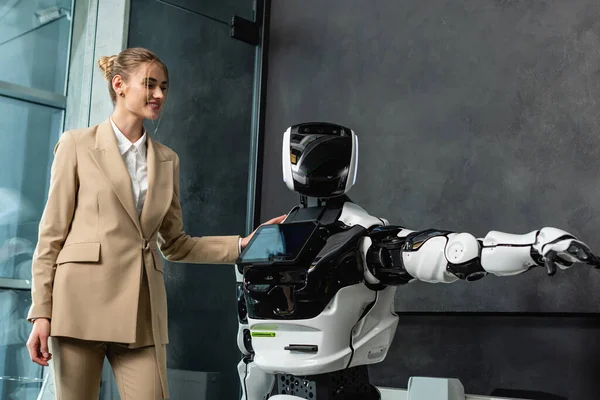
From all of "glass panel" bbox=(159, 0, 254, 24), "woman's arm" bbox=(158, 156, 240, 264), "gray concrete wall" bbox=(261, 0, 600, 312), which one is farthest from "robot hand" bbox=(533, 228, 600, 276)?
"glass panel" bbox=(159, 0, 254, 24)

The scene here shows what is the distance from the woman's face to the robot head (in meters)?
0.46

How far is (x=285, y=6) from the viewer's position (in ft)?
15.0

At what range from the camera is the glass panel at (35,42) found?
3.49 m

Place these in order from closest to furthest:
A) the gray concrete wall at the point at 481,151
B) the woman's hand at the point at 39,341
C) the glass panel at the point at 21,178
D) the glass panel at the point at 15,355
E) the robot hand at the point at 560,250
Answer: the robot hand at the point at 560,250
the woman's hand at the point at 39,341
the gray concrete wall at the point at 481,151
the glass panel at the point at 15,355
the glass panel at the point at 21,178

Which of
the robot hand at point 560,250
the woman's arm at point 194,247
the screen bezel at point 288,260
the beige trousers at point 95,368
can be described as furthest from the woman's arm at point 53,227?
the robot hand at point 560,250

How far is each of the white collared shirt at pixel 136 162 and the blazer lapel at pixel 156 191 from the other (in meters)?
0.03

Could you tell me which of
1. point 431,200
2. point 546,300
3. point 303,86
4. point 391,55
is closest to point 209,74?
point 303,86

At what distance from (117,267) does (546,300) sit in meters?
1.80

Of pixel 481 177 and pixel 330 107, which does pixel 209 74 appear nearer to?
pixel 330 107

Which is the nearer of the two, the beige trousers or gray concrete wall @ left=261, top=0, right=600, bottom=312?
the beige trousers

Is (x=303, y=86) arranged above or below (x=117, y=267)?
→ above

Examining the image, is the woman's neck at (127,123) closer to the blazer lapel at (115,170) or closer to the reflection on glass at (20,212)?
the blazer lapel at (115,170)

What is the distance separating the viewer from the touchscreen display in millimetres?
2207

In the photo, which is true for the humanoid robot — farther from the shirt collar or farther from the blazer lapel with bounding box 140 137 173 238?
the shirt collar
